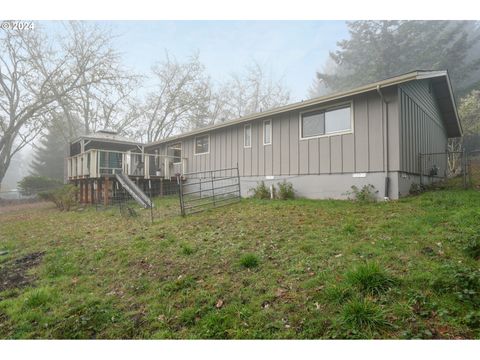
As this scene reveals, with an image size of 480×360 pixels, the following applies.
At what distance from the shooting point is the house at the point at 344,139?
706cm

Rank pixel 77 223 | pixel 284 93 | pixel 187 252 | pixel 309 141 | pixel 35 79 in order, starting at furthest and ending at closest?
pixel 284 93 → pixel 35 79 → pixel 309 141 → pixel 77 223 → pixel 187 252

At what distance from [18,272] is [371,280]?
18.2 ft

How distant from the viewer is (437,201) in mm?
6172

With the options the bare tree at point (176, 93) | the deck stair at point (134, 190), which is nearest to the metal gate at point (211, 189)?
the deck stair at point (134, 190)

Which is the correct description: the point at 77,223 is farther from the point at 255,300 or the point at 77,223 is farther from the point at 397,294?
the point at 397,294

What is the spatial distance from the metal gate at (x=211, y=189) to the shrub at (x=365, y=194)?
13.0ft

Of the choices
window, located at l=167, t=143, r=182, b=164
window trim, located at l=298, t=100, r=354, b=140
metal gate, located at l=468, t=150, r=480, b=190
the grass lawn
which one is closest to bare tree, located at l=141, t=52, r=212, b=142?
window, located at l=167, t=143, r=182, b=164

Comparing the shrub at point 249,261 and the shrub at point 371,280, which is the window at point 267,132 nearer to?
the shrub at point 249,261

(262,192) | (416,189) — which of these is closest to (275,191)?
(262,192)

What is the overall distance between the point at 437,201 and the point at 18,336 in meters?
8.07

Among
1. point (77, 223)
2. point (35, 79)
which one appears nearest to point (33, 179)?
point (35, 79)

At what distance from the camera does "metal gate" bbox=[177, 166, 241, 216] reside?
328 inches

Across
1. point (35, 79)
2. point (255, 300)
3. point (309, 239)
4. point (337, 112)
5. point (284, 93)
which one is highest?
point (284, 93)

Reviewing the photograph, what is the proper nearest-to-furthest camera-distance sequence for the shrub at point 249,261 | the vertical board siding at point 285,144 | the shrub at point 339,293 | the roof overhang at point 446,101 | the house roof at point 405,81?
the shrub at point 339,293, the shrub at point 249,261, the house roof at point 405,81, the vertical board siding at point 285,144, the roof overhang at point 446,101
